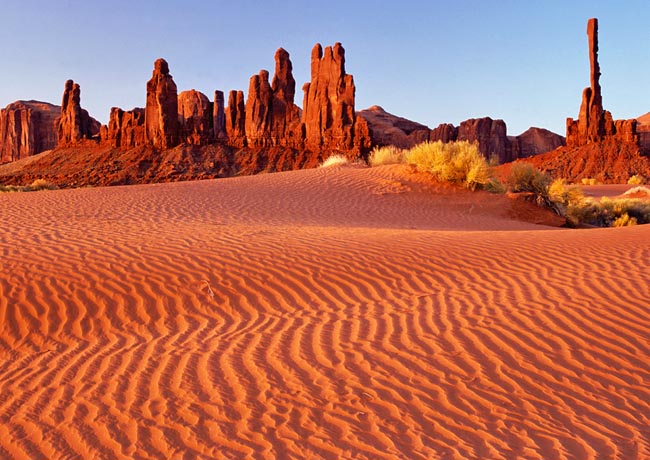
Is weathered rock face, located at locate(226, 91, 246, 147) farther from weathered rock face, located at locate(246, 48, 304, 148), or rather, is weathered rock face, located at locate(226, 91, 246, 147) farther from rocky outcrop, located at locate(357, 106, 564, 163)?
rocky outcrop, located at locate(357, 106, 564, 163)

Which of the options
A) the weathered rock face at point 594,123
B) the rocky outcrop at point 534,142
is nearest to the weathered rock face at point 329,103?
the weathered rock face at point 594,123

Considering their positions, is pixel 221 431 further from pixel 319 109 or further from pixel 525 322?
pixel 319 109

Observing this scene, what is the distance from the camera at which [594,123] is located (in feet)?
195

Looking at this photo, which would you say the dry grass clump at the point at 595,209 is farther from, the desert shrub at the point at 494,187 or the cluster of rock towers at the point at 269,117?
the cluster of rock towers at the point at 269,117

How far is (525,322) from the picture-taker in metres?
5.67

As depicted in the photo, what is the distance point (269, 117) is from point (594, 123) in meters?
37.0

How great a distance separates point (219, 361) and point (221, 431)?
1.18 meters

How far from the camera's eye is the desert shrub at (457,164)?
18.9m

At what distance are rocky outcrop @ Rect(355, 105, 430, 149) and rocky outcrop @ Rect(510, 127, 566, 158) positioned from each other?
13712 millimetres

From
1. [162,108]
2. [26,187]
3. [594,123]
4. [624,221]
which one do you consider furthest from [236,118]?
[624,221]

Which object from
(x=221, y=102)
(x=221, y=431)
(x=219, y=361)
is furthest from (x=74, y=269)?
(x=221, y=102)

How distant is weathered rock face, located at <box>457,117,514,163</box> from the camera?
81.3m

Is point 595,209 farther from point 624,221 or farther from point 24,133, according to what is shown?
point 24,133

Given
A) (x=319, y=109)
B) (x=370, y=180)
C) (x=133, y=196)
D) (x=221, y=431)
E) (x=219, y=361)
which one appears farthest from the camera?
(x=319, y=109)
